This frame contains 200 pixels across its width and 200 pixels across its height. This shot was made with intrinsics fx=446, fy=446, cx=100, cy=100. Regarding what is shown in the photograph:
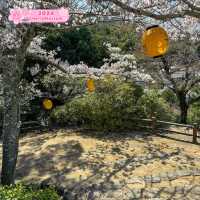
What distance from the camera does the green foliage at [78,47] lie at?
21172 mm

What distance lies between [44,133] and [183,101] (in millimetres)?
6781

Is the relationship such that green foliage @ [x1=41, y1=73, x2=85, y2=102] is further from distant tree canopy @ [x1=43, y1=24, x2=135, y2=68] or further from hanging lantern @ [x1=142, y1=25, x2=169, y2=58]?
hanging lantern @ [x1=142, y1=25, x2=169, y2=58]

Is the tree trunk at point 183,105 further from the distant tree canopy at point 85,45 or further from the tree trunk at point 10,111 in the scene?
the tree trunk at point 10,111

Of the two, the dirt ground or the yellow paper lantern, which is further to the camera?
the yellow paper lantern

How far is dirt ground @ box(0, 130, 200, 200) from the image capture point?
12.0m

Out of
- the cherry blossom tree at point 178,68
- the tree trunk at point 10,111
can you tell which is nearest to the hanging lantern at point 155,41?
the tree trunk at point 10,111

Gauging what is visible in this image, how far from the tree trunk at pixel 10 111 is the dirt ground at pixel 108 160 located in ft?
7.22

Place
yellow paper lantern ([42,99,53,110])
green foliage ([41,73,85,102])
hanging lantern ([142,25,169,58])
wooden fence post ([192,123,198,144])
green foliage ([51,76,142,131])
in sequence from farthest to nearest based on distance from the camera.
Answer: yellow paper lantern ([42,99,53,110]) < green foliage ([41,73,85,102]) < green foliage ([51,76,142,131]) < wooden fence post ([192,123,198,144]) < hanging lantern ([142,25,169,58])

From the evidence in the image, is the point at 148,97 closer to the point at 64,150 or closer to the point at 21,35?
the point at 64,150

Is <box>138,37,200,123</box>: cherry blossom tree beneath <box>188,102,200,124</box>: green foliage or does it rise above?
above

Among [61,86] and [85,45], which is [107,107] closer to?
[61,86]

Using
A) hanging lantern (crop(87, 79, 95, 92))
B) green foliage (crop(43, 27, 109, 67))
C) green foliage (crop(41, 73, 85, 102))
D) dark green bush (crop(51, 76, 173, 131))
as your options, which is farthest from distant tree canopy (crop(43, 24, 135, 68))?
hanging lantern (crop(87, 79, 95, 92))

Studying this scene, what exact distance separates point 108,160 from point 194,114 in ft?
34.8

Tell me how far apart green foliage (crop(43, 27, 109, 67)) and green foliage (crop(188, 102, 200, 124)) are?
537cm
